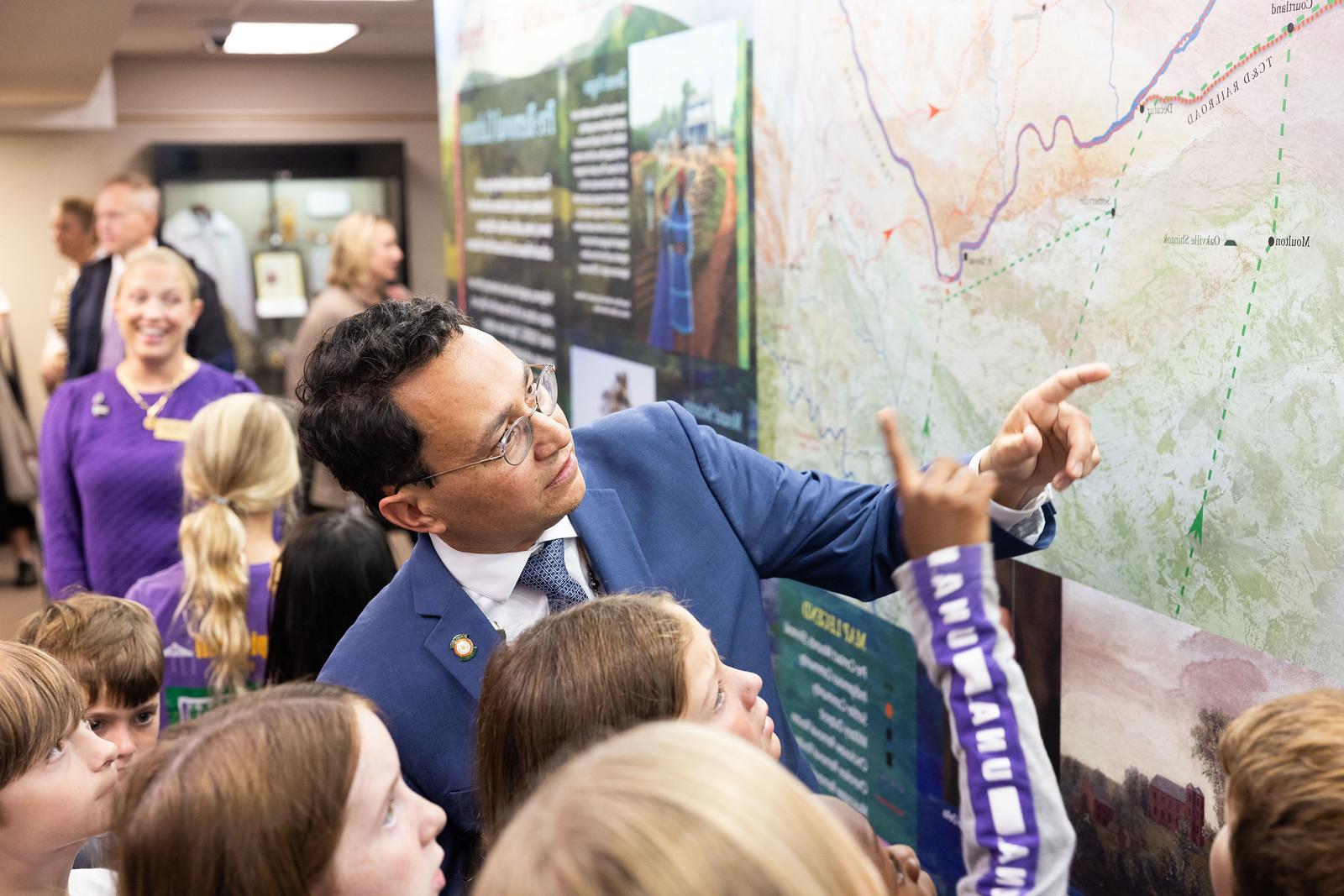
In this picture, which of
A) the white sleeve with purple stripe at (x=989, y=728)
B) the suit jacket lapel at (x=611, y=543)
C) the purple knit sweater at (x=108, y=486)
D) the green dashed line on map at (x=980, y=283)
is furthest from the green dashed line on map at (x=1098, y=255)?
the purple knit sweater at (x=108, y=486)

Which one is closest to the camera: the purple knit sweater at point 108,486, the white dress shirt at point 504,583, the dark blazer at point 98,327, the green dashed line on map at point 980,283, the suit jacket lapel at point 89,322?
the white dress shirt at point 504,583

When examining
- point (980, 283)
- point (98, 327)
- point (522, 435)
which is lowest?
point (98, 327)

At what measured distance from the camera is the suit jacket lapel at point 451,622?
6.04 ft

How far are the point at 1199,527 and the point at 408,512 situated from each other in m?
1.18

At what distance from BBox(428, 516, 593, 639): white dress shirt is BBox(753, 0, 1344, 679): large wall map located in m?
0.92

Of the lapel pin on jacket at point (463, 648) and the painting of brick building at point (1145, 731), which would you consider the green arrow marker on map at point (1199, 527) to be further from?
the lapel pin on jacket at point (463, 648)

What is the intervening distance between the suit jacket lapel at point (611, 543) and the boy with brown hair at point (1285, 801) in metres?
0.90

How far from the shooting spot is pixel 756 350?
3.34m

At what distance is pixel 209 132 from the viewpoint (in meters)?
10.6

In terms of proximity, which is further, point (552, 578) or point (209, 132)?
point (209, 132)

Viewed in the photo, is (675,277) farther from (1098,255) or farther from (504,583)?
(504,583)

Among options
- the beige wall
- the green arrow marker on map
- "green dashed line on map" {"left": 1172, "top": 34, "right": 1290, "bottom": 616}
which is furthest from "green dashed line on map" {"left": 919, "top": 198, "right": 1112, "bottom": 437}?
the beige wall

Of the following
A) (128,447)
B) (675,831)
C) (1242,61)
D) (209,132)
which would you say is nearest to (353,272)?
(128,447)

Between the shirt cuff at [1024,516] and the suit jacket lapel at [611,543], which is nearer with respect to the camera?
the shirt cuff at [1024,516]
